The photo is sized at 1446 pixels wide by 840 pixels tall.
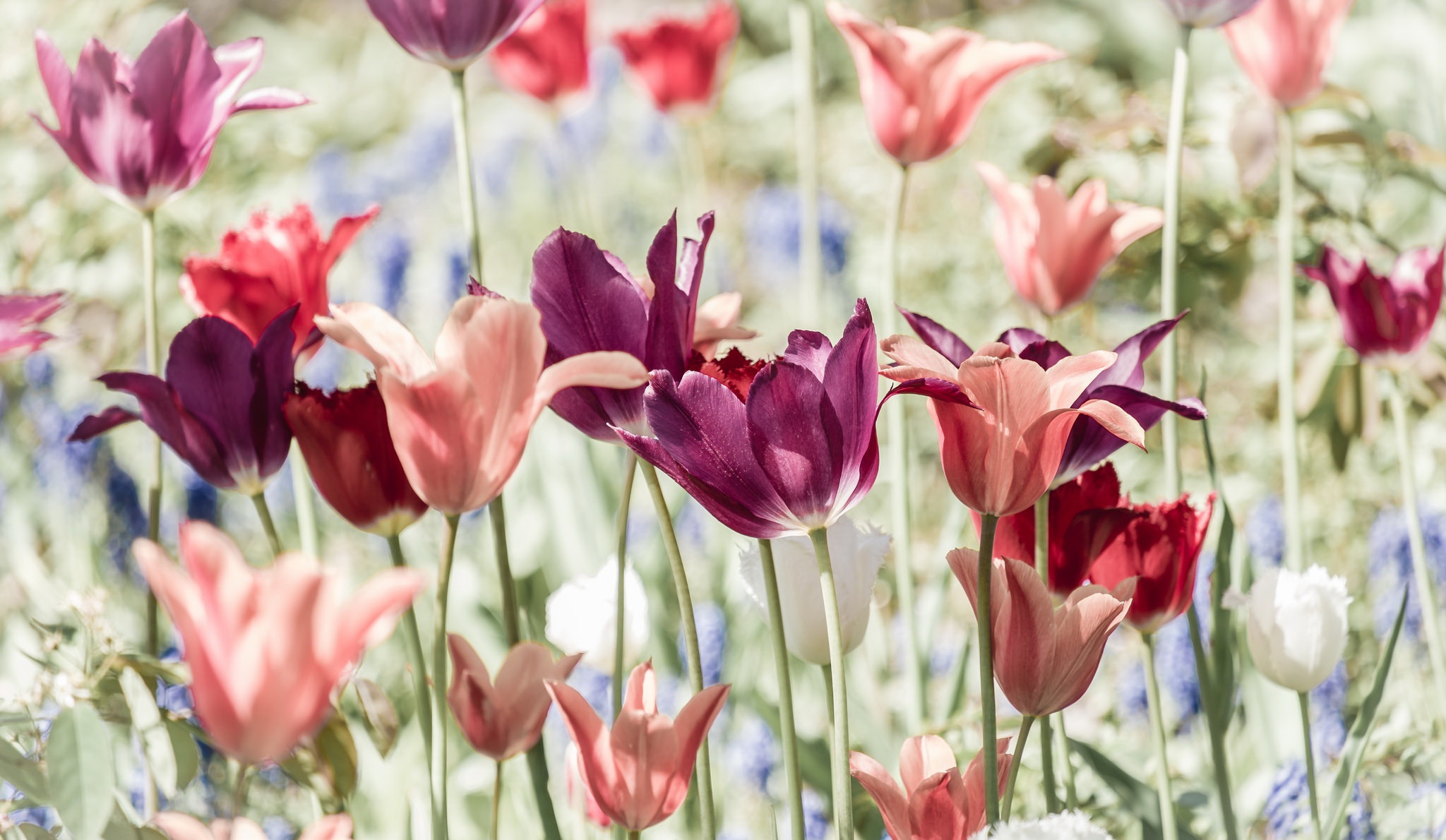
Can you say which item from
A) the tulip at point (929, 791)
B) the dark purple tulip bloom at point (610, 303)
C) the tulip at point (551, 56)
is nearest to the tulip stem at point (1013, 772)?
the tulip at point (929, 791)

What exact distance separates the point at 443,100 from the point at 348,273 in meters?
1.51

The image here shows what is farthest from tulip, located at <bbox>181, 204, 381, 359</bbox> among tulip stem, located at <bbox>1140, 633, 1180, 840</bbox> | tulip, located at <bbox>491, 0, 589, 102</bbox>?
tulip, located at <bbox>491, 0, 589, 102</bbox>

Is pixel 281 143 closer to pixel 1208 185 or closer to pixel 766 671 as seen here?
pixel 766 671

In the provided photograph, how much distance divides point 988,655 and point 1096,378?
16 centimetres

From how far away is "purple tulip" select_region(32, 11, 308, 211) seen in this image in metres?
0.68

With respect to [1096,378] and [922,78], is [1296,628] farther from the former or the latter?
A: [922,78]

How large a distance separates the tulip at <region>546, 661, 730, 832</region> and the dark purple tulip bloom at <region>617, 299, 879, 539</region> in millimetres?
80

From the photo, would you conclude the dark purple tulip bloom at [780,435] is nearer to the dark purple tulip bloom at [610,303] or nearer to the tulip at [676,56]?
the dark purple tulip bloom at [610,303]

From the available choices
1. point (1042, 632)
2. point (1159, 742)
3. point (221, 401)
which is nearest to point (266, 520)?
point (221, 401)

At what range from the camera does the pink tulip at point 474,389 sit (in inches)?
18.3

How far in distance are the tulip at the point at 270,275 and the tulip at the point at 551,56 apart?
918 mm

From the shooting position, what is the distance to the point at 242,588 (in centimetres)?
39

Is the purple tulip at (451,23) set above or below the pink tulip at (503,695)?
above

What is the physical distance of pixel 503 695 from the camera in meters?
0.54
